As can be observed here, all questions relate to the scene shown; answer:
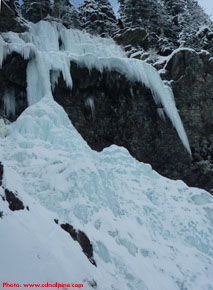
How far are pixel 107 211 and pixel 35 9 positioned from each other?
24.5 m

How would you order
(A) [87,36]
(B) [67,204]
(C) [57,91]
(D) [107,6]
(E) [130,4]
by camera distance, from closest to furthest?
(B) [67,204]
(C) [57,91]
(A) [87,36]
(E) [130,4]
(D) [107,6]

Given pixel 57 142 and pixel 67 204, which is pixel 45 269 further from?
pixel 57 142

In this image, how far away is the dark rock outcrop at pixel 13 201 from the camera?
245 inches

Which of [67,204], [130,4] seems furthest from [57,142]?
[130,4]

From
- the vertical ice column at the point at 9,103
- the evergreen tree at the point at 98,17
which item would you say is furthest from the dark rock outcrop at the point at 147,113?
the evergreen tree at the point at 98,17

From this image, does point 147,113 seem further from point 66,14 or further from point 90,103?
point 66,14

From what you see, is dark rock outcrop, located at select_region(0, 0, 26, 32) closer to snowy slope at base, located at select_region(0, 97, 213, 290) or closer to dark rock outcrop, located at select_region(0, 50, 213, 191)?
dark rock outcrop, located at select_region(0, 50, 213, 191)

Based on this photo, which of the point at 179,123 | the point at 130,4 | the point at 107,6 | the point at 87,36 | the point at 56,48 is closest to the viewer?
the point at 179,123

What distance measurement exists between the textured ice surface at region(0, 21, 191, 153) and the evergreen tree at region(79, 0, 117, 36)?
4.20 metres

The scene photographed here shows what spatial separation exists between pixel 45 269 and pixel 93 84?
1395 cm

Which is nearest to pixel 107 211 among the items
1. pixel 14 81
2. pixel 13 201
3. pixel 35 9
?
pixel 13 201

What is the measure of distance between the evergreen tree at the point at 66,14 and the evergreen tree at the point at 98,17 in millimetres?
982

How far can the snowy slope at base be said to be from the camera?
6529 millimetres

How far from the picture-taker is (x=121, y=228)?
8.61 m
